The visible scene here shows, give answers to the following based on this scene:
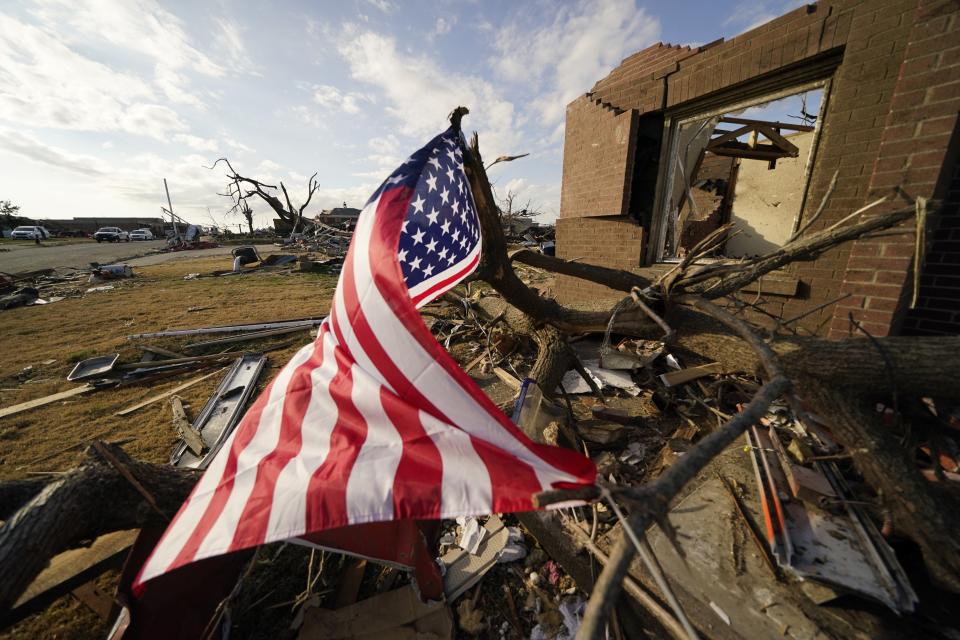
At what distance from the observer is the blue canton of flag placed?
8.27 ft

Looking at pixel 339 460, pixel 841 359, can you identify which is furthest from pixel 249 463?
pixel 841 359

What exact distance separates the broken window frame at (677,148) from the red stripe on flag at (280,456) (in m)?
5.08

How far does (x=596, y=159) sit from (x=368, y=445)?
5800 millimetres

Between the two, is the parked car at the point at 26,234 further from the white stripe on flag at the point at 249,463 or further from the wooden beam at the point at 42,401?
the white stripe on flag at the point at 249,463

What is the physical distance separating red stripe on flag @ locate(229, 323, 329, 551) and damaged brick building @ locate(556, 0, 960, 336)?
306 centimetres

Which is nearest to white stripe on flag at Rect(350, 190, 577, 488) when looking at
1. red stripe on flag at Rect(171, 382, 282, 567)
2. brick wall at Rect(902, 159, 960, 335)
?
red stripe on flag at Rect(171, 382, 282, 567)

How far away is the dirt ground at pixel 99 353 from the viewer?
3549 millimetres

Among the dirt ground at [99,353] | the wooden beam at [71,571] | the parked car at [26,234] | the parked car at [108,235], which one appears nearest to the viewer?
the wooden beam at [71,571]

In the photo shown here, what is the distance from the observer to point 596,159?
18.9 ft

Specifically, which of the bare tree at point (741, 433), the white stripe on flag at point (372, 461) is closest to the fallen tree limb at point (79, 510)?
the bare tree at point (741, 433)

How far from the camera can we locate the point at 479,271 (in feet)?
10.8

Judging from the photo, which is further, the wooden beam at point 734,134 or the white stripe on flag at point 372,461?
→ the wooden beam at point 734,134

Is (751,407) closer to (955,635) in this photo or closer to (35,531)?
(955,635)

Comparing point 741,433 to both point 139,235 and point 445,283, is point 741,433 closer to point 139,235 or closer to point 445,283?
point 445,283
